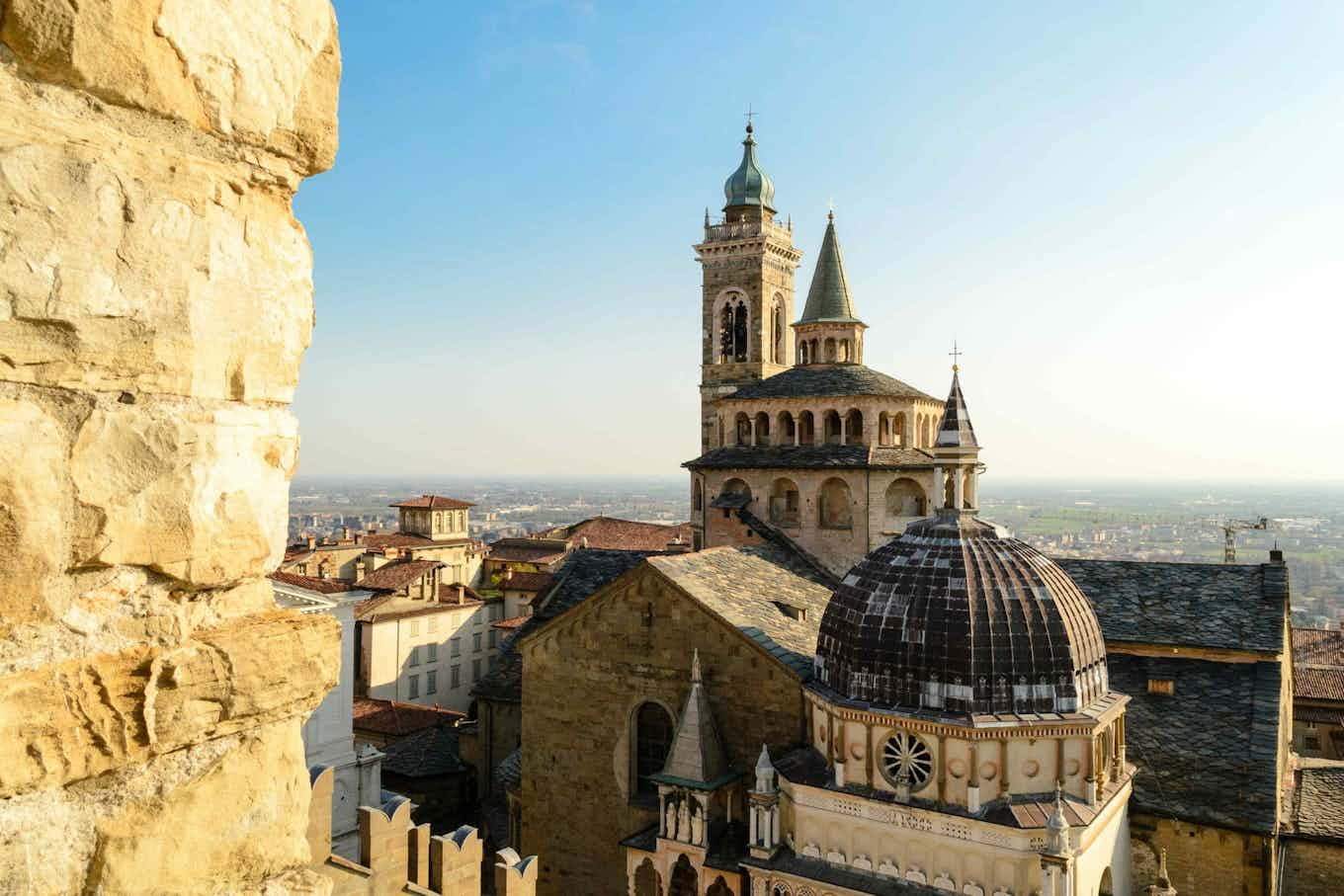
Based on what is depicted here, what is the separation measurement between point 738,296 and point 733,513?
19.9 metres

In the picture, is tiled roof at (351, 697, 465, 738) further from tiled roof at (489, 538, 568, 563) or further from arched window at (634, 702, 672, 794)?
tiled roof at (489, 538, 568, 563)

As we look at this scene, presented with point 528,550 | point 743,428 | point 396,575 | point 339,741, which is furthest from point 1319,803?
point 528,550

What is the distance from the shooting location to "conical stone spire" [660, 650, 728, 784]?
16.0m

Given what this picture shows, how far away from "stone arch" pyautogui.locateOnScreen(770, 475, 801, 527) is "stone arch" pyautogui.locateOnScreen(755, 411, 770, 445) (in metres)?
1.86

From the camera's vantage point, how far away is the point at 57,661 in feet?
5.35

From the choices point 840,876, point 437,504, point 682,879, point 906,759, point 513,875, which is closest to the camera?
point 513,875

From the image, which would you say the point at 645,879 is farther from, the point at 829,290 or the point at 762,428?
the point at 829,290

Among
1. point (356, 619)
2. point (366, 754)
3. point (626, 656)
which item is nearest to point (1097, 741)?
point (626, 656)

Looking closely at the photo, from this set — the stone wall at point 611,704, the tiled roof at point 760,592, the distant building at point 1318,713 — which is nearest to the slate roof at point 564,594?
the tiled roof at point 760,592

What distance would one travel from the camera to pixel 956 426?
1903cm

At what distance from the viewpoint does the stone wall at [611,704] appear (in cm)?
1670

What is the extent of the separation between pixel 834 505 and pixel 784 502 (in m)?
1.48

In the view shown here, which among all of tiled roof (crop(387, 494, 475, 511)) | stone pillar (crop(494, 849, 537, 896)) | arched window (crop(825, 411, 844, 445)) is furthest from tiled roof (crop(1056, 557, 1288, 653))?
tiled roof (crop(387, 494, 475, 511))

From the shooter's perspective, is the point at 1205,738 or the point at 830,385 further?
the point at 830,385
